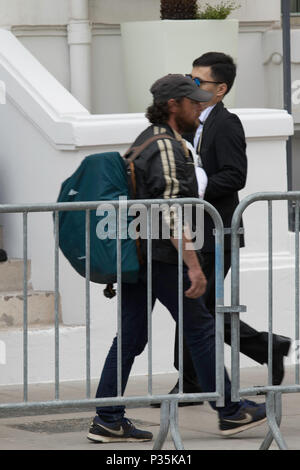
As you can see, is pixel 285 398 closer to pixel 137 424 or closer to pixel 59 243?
pixel 137 424

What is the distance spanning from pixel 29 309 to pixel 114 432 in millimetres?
2238

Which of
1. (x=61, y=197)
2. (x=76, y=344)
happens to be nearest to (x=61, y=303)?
(x=76, y=344)

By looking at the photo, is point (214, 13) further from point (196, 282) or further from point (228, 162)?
point (196, 282)

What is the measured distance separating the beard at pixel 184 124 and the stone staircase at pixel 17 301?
2.35m

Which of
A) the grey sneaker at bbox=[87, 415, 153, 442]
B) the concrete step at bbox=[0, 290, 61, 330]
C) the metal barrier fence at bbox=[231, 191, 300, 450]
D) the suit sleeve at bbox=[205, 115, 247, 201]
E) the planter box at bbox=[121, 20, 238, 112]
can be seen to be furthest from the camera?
the planter box at bbox=[121, 20, 238, 112]

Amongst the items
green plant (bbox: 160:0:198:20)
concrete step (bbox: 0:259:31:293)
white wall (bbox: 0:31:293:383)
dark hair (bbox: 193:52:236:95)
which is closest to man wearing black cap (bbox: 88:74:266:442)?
dark hair (bbox: 193:52:236:95)

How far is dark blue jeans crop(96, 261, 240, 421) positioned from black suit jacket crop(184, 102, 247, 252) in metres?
0.84

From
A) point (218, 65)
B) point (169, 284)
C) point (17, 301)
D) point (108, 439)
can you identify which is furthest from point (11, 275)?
point (169, 284)

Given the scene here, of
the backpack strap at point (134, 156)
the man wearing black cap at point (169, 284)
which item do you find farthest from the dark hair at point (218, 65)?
the backpack strap at point (134, 156)

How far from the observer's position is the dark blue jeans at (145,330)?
7266 millimetres

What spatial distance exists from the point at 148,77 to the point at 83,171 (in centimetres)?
420

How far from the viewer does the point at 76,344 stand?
9.28 meters

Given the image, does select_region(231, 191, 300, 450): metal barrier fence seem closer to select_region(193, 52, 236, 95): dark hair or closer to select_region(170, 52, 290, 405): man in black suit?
select_region(170, 52, 290, 405): man in black suit

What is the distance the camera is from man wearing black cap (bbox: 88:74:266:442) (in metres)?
7.14
